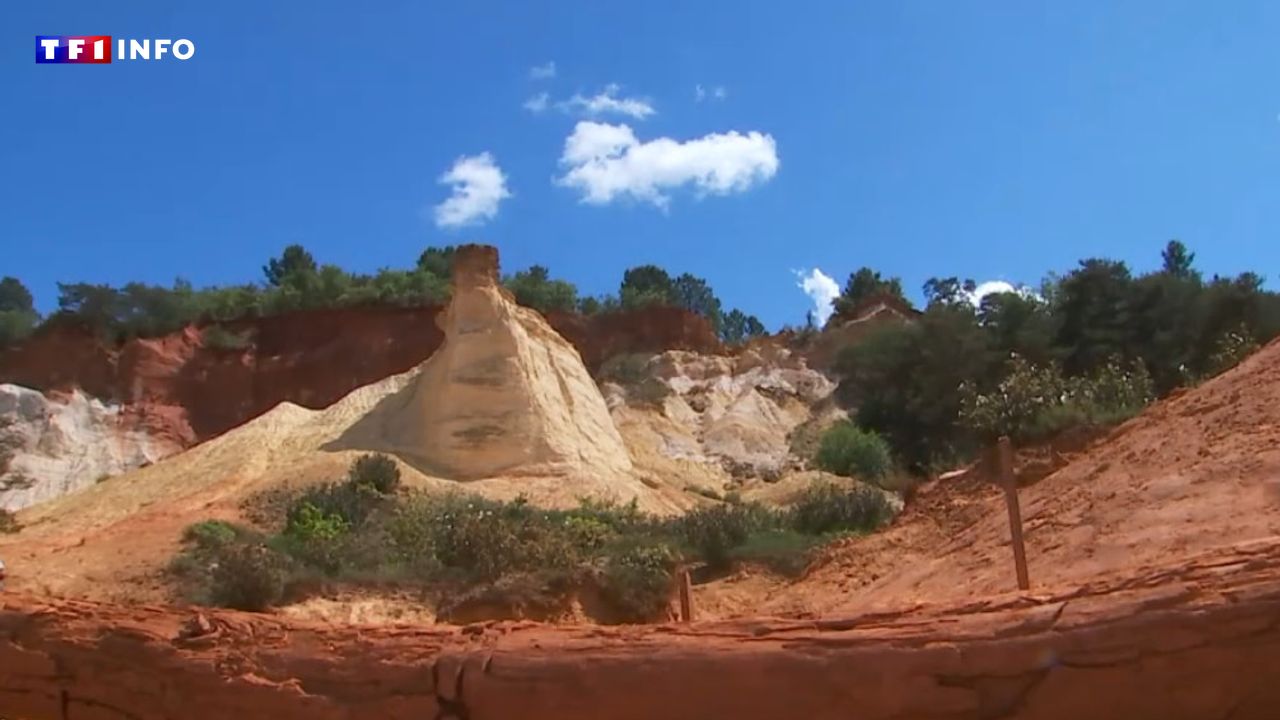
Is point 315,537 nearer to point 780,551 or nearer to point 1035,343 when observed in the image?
point 780,551

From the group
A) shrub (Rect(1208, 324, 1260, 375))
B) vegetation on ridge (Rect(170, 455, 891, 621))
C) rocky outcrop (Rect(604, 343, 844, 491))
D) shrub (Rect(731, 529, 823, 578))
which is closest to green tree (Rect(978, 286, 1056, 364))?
rocky outcrop (Rect(604, 343, 844, 491))

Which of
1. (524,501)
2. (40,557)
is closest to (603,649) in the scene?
(40,557)

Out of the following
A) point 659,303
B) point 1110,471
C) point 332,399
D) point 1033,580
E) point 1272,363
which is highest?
point 659,303

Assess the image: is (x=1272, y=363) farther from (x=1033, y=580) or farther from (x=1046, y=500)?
(x=1033, y=580)

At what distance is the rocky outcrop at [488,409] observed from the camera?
2756 centimetres

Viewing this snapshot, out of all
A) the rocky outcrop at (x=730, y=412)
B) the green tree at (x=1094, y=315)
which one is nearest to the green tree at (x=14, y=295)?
the rocky outcrop at (x=730, y=412)

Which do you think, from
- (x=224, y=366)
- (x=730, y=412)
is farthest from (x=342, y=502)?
(x=224, y=366)

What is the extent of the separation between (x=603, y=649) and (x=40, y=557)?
1747cm

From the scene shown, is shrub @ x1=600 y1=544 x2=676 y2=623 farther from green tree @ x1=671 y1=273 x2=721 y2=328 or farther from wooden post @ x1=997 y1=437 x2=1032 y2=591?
green tree @ x1=671 y1=273 x2=721 y2=328

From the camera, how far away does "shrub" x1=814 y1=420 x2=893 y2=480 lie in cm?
3139

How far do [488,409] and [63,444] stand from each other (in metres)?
16.8

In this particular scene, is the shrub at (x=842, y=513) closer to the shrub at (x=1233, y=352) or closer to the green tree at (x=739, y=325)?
the shrub at (x=1233, y=352)

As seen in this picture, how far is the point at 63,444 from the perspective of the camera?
37.2 metres

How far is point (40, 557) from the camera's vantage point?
18.7 m
